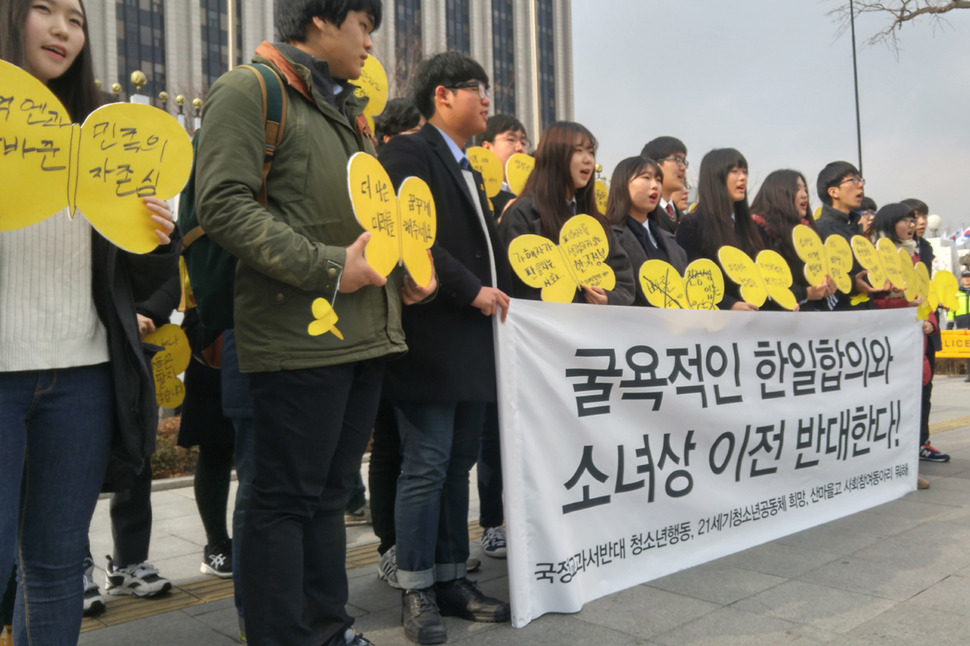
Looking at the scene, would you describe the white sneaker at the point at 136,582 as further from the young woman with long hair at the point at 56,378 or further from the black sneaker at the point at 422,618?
the young woman with long hair at the point at 56,378

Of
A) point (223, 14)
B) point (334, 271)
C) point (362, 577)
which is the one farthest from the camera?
point (223, 14)

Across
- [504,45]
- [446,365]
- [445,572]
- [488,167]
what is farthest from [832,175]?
[504,45]

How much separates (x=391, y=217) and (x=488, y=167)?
2111 mm

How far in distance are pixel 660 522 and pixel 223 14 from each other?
5549cm

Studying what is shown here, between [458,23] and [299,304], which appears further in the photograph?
[458,23]

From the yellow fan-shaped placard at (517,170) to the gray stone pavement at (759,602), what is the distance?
6.28 ft

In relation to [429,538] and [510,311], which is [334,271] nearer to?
[510,311]

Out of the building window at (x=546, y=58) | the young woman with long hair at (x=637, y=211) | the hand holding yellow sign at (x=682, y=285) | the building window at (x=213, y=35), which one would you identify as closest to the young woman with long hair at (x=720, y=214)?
the young woman with long hair at (x=637, y=211)

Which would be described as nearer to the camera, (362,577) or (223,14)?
(362,577)

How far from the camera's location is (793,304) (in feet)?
13.9

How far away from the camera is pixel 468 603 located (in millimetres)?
2861

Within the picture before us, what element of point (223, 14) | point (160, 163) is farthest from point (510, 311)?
point (223, 14)

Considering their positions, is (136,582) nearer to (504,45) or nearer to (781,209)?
(781,209)

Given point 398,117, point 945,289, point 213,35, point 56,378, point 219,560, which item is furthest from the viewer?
point 213,35
